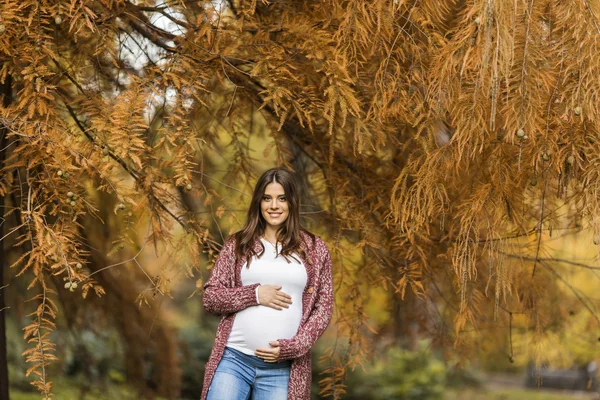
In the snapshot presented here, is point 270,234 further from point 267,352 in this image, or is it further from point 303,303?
point 267,352

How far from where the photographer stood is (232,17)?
10.8ft

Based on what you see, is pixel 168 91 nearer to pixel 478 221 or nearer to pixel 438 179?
pixel 438 179

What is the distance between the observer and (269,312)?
2.53m

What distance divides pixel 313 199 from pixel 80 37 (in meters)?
A: 1.48

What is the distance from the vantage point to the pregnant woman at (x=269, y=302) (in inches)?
99.3

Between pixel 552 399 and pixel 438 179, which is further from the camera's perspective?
pixel 552 399

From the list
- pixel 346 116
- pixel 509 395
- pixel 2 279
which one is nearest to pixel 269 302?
pixel 346 116

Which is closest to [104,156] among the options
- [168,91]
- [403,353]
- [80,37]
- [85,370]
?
[168,91]

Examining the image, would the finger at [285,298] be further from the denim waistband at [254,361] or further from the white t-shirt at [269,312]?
the denim waistband at [254,361]

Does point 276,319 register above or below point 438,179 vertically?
below

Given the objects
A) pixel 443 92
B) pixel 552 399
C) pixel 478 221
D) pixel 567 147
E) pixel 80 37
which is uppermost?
pixel 80 37

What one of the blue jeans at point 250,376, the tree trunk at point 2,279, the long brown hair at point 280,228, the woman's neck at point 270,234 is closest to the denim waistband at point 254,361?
the blue jeans at point 250,376

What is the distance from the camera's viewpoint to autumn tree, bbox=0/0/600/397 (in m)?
2.50

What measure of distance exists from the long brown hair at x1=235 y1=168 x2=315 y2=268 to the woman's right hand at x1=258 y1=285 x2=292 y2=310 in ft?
0.42
